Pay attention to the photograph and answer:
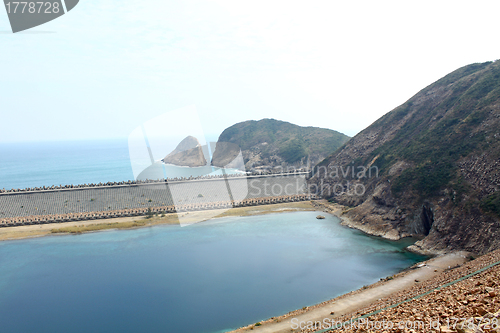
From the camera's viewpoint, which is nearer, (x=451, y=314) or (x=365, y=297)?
(x=451, y=314)

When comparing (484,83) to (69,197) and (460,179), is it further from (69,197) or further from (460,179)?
(69,197)

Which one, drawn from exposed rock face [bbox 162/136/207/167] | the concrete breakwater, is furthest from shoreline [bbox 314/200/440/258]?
exposed rock face [bbox 162/136/207/167]

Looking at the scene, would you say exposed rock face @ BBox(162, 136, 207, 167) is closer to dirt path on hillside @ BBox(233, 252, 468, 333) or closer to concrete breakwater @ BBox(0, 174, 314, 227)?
concrete breakwater @ BBox(0, 174, 314, 227)

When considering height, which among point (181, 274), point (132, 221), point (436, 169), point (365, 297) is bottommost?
point (365, 297)

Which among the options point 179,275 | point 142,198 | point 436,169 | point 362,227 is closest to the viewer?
point 179,275

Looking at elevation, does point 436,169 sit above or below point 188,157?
below

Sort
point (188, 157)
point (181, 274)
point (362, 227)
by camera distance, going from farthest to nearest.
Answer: point (188, 157) → point (362, 227) → point (181, 274)

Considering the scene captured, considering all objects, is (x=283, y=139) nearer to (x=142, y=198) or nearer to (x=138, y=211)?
(x=142, y=198)

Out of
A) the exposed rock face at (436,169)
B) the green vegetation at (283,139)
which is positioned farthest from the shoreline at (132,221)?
the green vegetation at (283,139)

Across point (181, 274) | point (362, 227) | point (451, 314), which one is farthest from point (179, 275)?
point (362, 227)
